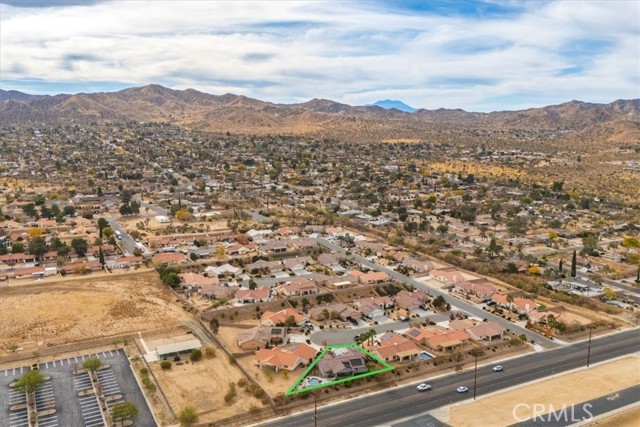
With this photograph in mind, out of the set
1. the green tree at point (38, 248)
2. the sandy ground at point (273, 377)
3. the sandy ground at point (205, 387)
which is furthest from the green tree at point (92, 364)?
the green tree at point (38, 248)

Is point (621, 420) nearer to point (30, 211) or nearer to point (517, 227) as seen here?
point (517, 227)

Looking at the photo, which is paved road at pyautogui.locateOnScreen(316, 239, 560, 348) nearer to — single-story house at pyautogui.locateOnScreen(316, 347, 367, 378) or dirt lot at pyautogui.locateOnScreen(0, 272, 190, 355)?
single-story house at pyautogui.locateOnScreen(316, 347, 367, 378)

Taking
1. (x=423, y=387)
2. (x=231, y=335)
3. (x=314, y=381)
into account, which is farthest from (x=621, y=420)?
(x=231, y=335)

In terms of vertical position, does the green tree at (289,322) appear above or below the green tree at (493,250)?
below

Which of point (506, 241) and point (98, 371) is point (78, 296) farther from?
point (506, 241)

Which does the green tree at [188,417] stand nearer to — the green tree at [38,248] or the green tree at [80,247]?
the green tree at [80,247]
